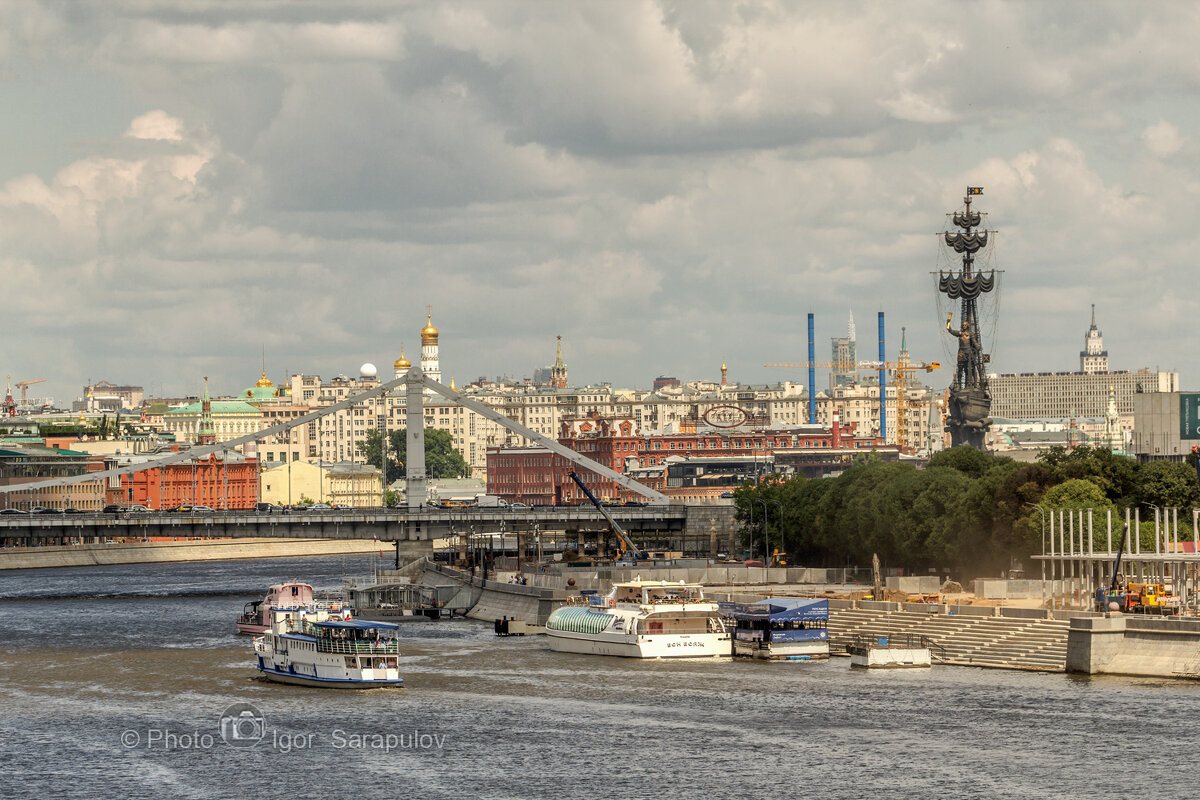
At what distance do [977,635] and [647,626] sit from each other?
14002 millimetres

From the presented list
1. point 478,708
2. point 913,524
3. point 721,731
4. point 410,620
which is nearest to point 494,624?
point 410,620

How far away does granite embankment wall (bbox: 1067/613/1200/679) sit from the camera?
75.2 m

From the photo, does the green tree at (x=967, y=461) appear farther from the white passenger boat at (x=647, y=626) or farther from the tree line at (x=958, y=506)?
the white passenger boat at (x=647, y=626)

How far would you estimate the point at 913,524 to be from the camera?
4636 inches

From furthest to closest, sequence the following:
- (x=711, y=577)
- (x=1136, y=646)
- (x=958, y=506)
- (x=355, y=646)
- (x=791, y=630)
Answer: (x=711, y=577), (x=958, y=506), (x=791, y=630), (x=355, y=646), (x=1136, y=646)

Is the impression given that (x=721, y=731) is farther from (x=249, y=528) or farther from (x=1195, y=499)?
(x=249, y=528)

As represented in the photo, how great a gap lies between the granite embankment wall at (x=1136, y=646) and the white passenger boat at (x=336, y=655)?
→ 25.0 metres

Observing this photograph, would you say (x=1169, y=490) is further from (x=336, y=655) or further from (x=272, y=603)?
(x=336, y=655)

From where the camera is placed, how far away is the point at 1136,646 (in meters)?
76.6

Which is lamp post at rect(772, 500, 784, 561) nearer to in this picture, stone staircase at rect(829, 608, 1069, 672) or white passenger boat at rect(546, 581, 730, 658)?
white passenger boat at rect(546, 581, 730, 658)

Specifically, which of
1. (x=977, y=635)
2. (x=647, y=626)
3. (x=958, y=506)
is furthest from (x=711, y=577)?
(x=977, y=635)

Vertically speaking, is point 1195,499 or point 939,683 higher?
point 1195,499

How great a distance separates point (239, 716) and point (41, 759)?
33.0 ft

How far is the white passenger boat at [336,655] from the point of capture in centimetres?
8206
